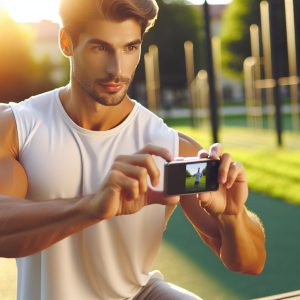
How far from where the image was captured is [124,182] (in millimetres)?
1075

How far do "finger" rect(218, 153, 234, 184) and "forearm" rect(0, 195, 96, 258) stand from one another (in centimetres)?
40

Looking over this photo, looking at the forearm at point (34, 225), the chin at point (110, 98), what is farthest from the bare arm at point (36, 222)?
the chin at point (110, 98)

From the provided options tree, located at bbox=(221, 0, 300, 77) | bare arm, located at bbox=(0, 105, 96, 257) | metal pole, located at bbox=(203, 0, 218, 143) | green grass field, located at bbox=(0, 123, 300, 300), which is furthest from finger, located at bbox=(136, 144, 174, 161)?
tree, located at bbox=(221, 0, 300, 77)

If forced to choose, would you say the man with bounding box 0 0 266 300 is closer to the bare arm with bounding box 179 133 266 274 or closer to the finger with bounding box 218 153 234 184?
the bare arm with bounding box 179 133 266 274

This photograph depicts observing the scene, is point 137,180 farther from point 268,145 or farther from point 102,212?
point 268,145

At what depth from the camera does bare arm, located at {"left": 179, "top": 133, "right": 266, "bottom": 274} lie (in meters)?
1.47

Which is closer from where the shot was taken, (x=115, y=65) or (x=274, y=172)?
(x=115, y=65)

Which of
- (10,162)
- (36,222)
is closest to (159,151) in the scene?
(36,222)

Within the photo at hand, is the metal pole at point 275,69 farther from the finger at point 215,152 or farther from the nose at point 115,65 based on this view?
the finger at point 215,152

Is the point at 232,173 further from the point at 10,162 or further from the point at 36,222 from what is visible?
the point at 10,162

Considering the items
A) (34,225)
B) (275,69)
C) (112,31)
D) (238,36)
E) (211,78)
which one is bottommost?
(34,225)

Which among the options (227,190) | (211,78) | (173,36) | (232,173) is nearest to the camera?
(232,173)

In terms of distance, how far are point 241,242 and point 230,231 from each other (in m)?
0.06

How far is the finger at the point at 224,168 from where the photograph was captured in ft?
4.02
